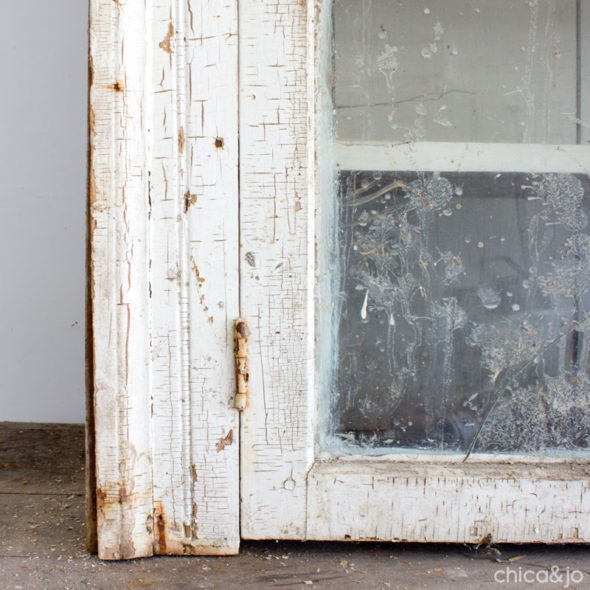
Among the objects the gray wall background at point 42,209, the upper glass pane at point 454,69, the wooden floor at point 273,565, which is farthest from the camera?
the gray wall background at point 42,209

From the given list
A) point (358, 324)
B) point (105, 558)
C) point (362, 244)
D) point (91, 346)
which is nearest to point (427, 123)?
point (362, 244)

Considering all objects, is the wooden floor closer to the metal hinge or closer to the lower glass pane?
the lower glass pane

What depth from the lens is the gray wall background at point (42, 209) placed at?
5.88ft

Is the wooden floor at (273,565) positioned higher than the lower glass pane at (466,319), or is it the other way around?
the lower glass pane at (466,319)

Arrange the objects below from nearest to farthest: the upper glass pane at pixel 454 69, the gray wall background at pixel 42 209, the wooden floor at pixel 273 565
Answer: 1. the wooden floor at pixel 273 565
2. the upper glass pane at pixel 454 69
3. the gray wall background at pixel 42 209

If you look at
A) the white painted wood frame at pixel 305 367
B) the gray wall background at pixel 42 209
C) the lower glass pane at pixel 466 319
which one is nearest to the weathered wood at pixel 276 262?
the white painted wood frame at pixel 305 367

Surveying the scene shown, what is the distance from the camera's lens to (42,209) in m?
1.82

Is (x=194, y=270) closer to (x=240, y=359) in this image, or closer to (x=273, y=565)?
(x=240, y=359)

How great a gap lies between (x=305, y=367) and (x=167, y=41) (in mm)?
689

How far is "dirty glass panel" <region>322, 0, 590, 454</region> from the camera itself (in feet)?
3.87

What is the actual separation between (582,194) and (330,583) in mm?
932

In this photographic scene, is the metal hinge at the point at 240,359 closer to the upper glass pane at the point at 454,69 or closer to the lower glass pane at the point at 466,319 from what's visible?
the lower glass pane at the point at 466,319

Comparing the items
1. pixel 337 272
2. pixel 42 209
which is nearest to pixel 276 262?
pixel 337 272

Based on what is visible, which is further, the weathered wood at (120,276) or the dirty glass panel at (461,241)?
the dirty glass panel at (461,241)
